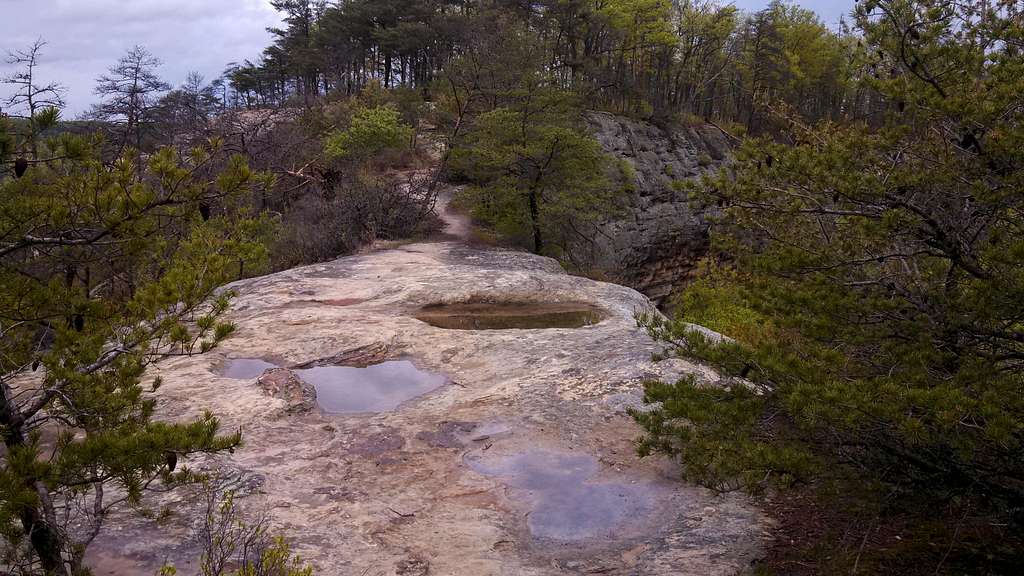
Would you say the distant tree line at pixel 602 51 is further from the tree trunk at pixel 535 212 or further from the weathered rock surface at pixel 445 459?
the weathered rock surface at pixel 445 459

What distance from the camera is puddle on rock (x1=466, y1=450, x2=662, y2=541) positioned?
15.0ft

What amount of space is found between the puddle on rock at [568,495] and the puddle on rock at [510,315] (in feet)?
12.9

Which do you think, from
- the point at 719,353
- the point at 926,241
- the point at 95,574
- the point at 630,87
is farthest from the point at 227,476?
the point at 630,87

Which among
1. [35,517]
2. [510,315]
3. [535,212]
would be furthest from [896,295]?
[535,212]

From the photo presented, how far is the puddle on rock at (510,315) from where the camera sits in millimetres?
9461

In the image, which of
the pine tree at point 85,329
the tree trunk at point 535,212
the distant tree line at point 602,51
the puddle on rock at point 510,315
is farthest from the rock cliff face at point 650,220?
the pine tree at point 85,329

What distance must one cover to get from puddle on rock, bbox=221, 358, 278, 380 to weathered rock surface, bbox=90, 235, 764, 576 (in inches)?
4.5

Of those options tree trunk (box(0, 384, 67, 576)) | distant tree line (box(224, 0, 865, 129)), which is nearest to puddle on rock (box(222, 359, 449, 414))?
tree trunk (box(0, 384, 67, 576))

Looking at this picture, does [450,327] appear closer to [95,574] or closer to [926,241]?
[95,574]

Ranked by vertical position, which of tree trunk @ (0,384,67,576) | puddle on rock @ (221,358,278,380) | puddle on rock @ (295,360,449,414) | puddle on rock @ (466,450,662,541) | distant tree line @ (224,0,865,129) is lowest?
puddle on rock @ (466,450,662,541)

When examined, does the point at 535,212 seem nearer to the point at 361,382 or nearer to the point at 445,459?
the point at 361,382

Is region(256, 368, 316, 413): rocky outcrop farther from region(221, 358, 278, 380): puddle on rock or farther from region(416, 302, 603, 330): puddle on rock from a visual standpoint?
region(416, 302, 603, 330): puddle on rock

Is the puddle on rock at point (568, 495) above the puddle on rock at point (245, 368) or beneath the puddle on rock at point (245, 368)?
beneath

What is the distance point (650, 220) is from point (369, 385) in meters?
23.7
